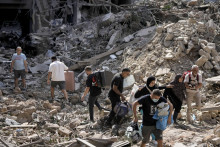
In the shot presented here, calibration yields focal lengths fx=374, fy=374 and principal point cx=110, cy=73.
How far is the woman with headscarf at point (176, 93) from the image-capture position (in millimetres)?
7859

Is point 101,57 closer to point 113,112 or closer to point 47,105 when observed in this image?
point 47,105

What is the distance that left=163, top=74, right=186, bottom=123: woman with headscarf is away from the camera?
7859 mm

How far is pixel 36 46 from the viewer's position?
A: 16.2m

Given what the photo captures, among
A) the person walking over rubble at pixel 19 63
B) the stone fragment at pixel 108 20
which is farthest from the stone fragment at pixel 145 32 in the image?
the person walking over rubble at pixel 19 63

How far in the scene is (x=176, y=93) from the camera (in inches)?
310

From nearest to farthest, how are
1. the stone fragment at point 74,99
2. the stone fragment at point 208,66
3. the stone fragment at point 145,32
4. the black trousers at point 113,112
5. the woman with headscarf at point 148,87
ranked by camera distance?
the woman with headscarf at point 148,87, the black trousers at point 113,112, the stone fragment at point 74,99, the stone fragment at point 208,66, the stone fragment at point 145,32

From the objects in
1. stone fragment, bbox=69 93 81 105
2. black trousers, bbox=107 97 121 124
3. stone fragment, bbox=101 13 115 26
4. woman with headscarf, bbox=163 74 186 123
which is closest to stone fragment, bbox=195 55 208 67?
woman with headscarf, bbox=163 74 186 123

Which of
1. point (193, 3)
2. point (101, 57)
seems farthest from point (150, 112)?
point (193, 3)

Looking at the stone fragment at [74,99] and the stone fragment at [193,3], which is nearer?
the stone fragment at [74,99]

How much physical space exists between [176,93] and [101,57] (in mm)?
5437

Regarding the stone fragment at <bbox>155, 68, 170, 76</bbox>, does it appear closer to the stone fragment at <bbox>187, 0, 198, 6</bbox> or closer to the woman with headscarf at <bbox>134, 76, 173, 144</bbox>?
the woman with headscarf at <bbox>134, 76, 173, 144</bbox>

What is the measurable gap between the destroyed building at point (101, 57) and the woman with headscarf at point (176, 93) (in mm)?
467

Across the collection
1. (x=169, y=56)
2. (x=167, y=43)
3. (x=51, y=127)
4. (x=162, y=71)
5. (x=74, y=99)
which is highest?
(x=167, y=43)

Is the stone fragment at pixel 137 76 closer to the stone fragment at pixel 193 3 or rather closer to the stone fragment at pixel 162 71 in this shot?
the stone fragment at pixel 162 71
